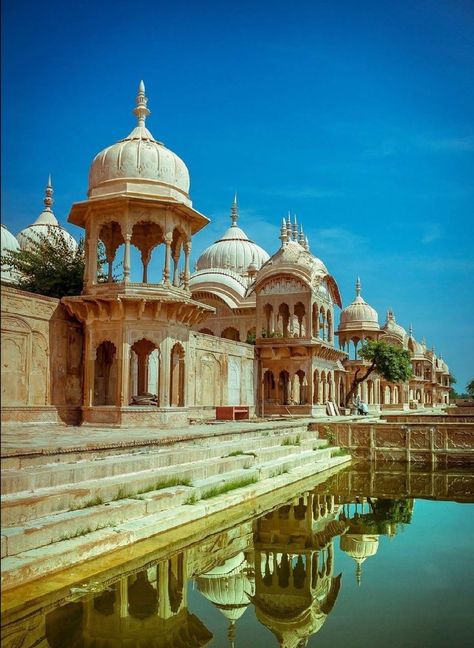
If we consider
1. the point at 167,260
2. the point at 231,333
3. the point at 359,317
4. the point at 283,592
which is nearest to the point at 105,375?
the point at 167,260

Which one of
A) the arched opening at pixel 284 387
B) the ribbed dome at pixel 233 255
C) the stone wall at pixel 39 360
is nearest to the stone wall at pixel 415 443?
the stone wall at pixel 39 360

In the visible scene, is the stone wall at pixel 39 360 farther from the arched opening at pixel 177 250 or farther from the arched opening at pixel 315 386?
the arched opening at pixel 315 386

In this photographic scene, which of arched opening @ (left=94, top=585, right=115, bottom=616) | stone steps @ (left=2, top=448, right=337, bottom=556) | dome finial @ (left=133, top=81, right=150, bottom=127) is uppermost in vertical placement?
dome finial @ (left=133, top=81, right=150, bottom=127)

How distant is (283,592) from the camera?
6.02 metres

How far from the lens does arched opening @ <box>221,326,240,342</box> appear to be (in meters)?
28.4

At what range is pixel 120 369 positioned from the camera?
1270 cm

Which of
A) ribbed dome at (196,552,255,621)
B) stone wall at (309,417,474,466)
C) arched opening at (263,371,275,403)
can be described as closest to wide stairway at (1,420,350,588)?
ribbed dome at (196,552,255,621)

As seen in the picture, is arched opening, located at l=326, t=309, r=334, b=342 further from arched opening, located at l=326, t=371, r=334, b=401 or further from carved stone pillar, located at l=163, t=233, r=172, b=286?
carved stone pillar, located at l=163, t=233, r=172, b=286

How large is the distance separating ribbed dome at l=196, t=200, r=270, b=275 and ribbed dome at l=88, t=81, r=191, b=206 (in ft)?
68.8

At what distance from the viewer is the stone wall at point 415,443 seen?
14906 mm

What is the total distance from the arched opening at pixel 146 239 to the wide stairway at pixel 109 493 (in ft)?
19.9

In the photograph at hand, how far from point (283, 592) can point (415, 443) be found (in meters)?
9.98

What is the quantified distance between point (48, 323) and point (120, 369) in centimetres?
167

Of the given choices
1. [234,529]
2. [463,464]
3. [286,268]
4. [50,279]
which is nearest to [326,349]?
[286,268]
